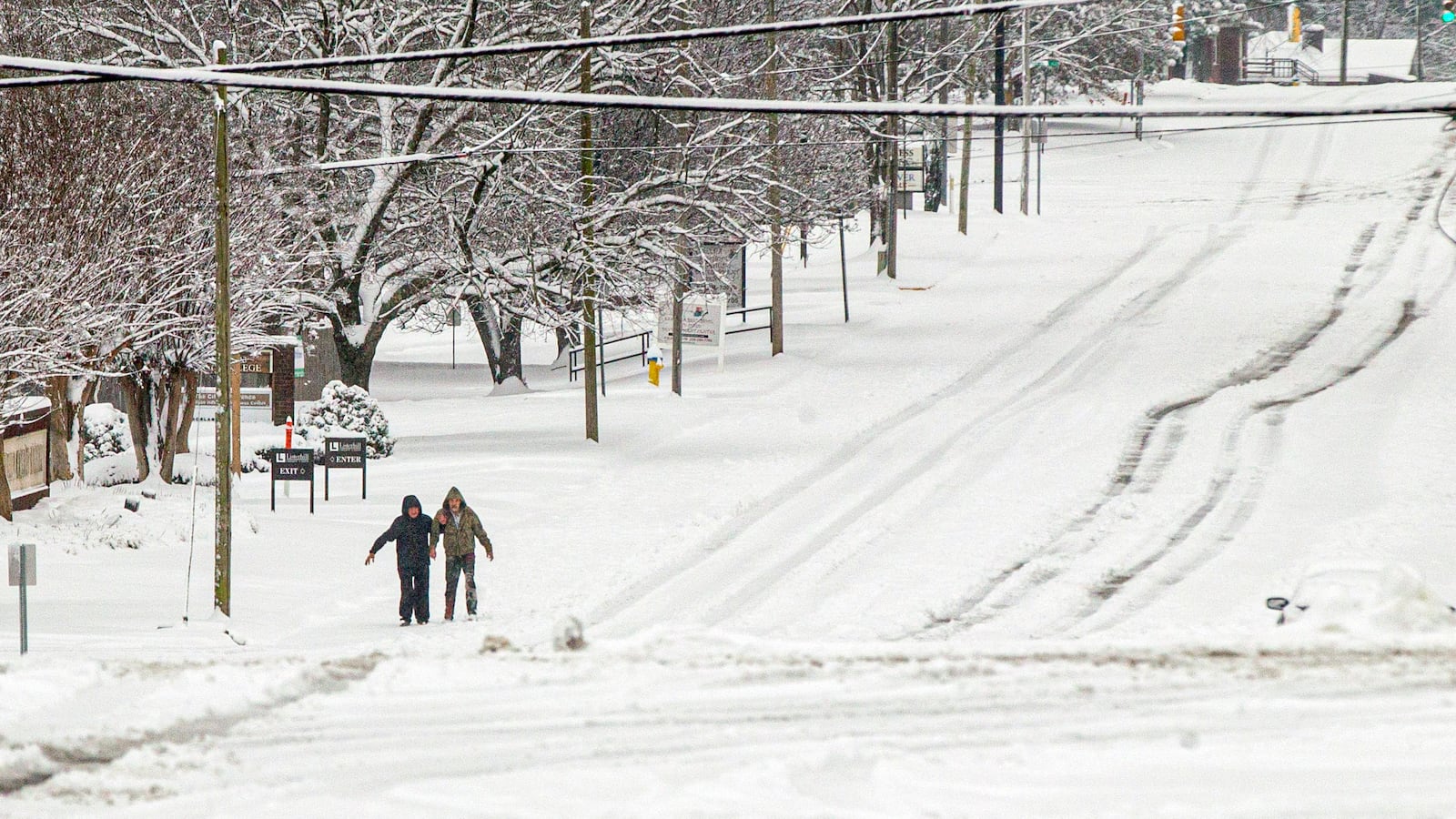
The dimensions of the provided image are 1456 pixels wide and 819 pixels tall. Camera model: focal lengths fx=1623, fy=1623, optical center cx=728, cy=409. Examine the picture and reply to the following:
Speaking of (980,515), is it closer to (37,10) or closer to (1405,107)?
(1405,107)

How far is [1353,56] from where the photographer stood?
97.6 meters

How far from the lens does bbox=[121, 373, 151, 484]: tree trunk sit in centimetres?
2284

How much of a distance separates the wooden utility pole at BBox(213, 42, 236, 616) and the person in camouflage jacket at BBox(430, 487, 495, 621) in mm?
2000

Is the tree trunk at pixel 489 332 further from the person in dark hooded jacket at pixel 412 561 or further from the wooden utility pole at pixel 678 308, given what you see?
the person in dark hooded jacket at pixel 412 561

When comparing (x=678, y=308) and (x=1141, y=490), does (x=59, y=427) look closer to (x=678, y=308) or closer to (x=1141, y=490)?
(x=678, y=308)

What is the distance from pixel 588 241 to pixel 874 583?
38.9 ft

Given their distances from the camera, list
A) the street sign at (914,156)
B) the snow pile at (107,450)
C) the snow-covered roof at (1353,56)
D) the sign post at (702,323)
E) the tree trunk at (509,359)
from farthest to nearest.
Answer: the snow-covered roof at (1353,56), the street sign at (914,156), the tree trunk at (509,359), the sign post at (702,323), the snow pile at (107,450)

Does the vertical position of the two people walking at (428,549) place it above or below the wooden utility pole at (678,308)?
below

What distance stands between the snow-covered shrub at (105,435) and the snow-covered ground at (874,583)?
372 centimetres

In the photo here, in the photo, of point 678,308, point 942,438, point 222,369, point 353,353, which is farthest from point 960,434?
point 222,369

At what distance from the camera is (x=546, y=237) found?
29.5 meters

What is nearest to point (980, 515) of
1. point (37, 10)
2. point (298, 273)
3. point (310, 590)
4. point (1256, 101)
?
point (310, 590)

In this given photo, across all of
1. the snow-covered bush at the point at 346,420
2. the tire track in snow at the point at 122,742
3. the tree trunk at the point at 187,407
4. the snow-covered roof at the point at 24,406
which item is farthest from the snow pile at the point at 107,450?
the tire track in snow at the point at 122,742

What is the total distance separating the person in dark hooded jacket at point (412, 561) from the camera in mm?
15922
